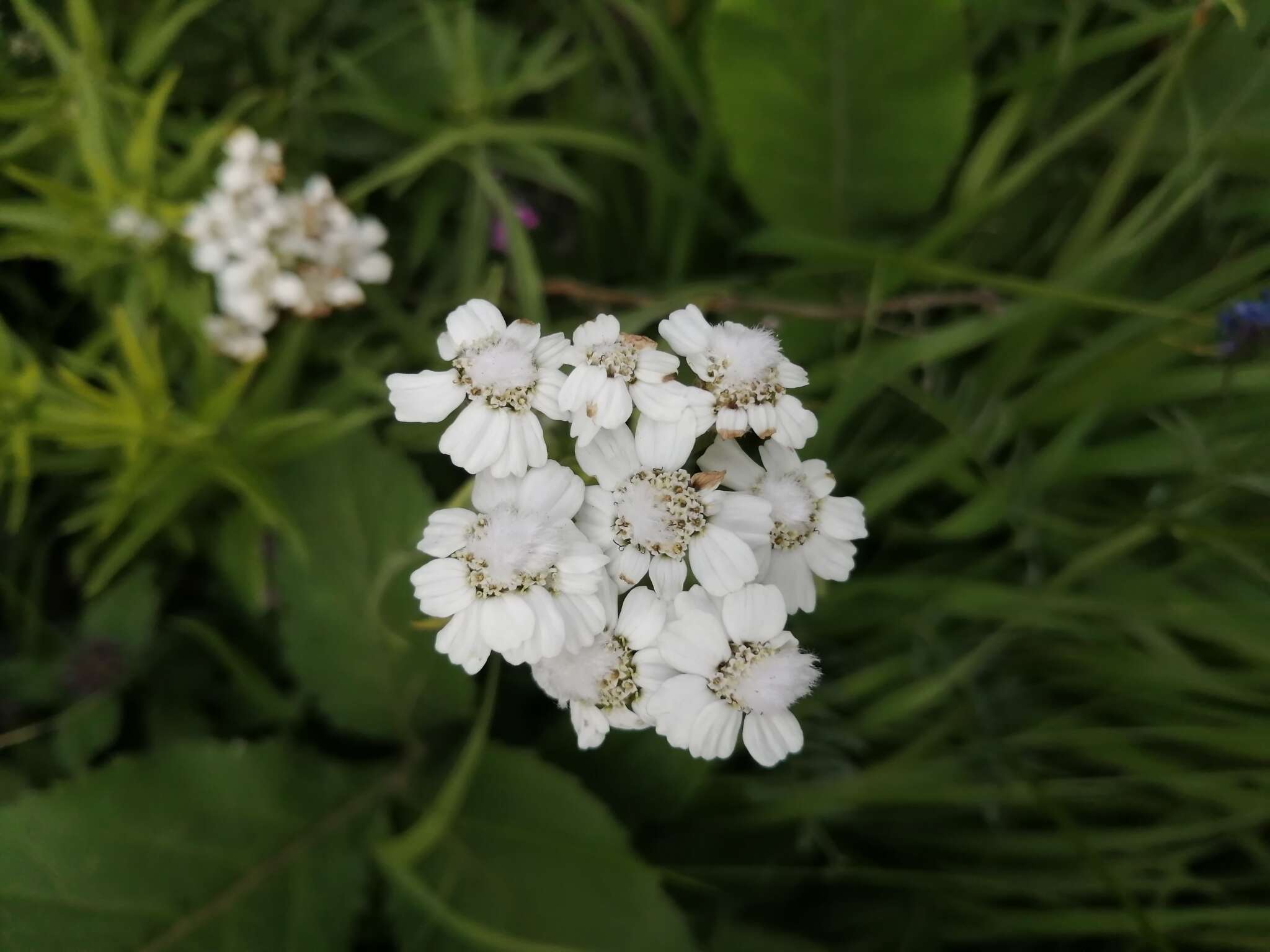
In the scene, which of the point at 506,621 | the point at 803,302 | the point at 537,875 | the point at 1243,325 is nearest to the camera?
the point at 506,621

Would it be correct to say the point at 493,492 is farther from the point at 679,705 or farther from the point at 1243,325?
the point at 1243,325

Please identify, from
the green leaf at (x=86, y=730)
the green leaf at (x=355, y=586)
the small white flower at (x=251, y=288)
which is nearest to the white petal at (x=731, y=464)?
the green leaf at (x=355, y=586)

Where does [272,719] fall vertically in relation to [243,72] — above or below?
below

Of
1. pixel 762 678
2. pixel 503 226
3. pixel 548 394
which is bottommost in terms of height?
pixel 762 678

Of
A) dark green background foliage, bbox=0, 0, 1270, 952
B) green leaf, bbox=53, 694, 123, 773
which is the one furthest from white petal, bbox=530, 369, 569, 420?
green leaf, bbox=53, 694, 123, 773

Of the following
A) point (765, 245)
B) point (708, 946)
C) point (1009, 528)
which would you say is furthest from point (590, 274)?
point (708, 946)

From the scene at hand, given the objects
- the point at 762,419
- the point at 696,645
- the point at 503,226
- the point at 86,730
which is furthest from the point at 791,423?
the point at 86,730

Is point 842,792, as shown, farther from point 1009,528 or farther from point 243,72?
point 243,72
